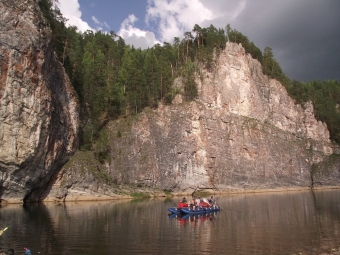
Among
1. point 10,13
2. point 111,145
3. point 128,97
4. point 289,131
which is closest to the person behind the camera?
point 10,13

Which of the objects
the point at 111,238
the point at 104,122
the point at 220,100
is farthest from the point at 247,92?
the point at 111,238

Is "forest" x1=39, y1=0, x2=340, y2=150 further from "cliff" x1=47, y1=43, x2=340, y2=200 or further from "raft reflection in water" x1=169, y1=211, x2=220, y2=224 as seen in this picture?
"raft reflection in water" x1=169, y1=211, x2=220, y2=224

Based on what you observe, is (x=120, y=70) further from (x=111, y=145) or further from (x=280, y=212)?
(x=280, y=212)

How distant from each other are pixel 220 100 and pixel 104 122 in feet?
89.8

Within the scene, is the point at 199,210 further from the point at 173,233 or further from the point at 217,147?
the point at 217,147

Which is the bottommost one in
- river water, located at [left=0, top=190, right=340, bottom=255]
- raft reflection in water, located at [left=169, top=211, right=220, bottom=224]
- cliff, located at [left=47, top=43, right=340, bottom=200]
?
river water, located at [left=0, top=190, right=340, bottom=255]

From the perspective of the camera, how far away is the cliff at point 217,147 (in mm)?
66375

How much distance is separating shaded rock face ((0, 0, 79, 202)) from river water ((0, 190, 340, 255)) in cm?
1147

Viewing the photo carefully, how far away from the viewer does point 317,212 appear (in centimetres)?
3850

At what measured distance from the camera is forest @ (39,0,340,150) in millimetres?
68938

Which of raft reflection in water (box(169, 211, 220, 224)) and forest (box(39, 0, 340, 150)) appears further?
forest (box(39, 0, 340, 150))

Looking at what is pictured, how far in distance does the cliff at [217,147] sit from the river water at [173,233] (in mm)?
25127

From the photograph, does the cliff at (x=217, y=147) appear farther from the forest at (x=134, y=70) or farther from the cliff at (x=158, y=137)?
the forest at (x=134, y=70)

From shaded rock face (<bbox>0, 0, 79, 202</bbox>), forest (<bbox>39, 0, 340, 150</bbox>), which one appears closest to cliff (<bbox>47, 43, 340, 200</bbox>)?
forest (<bbox>39, 0, 340, 150</bbox>)
